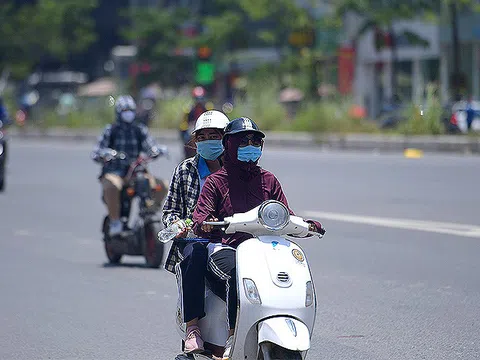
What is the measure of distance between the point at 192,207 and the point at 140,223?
5219 mm

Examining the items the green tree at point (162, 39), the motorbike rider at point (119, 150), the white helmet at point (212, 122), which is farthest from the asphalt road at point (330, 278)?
the green tree at point (162, 39)

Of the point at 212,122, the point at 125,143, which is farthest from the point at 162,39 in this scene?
the point at 212,122

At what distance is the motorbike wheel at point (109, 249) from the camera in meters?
12.5

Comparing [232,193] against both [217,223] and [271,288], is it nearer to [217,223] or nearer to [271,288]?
[217,223]

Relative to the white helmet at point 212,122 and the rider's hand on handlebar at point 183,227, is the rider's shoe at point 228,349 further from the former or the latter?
the white helmet at point 212,122

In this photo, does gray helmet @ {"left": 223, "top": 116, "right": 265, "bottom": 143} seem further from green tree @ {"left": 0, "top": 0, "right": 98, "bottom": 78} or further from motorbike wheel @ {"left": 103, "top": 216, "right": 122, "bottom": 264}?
green tree @ {"left": 0, "top": 0, "right": 98, "bottom": 78}

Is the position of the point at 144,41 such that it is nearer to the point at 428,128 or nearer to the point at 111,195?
the point at 428,128

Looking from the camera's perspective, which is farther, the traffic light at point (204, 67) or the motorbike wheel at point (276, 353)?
the traffic light at point (204, 67)

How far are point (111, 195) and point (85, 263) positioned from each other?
0.89 meters

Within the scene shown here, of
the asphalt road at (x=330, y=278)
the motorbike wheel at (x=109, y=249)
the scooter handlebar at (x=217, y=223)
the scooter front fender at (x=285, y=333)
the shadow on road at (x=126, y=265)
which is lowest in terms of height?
the shadow on road at (x=126, y=265)

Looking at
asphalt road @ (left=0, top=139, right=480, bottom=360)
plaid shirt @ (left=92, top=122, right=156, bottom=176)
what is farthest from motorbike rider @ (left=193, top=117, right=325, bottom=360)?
plaid shirt @ (left=92, top=122, right=156, bottom=176)

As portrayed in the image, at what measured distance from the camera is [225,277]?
242 inches

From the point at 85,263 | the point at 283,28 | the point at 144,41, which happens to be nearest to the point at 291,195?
the point at 85,263

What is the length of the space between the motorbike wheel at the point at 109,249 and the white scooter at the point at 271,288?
6.42 m
